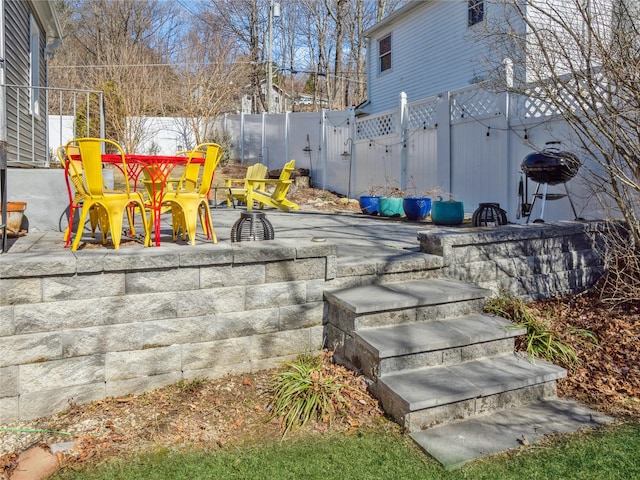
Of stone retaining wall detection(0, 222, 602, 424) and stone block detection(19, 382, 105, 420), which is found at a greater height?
stone retaining wall detection(0, 222, 602, 424)

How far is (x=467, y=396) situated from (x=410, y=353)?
0.37 meters

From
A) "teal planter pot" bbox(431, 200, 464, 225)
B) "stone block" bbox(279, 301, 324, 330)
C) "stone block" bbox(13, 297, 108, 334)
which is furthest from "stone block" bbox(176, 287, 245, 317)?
"teal planter pot" bbox(431, 200, 464, 225)

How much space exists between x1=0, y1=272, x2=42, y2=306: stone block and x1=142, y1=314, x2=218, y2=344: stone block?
56 centimetres

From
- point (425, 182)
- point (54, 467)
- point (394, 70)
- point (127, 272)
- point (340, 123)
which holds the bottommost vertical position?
point (54, 467)

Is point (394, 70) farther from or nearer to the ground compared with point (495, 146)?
farther from the ground

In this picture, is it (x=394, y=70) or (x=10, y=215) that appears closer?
(x=10, y=215)

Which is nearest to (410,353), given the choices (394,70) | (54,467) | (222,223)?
(54,467)

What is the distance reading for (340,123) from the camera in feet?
42.4

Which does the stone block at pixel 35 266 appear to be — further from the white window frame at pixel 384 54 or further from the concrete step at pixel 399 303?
the white window frame at pixel 384 54

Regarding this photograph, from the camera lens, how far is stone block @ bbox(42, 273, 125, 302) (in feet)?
8.63

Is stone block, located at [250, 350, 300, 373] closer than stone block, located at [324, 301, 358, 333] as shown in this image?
No

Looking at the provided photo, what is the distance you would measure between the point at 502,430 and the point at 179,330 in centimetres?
181

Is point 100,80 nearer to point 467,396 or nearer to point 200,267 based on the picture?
point 200,267

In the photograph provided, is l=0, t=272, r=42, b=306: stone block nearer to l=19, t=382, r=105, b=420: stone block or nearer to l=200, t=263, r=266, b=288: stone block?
l=19, t=382, r=105, b=420: stone block
